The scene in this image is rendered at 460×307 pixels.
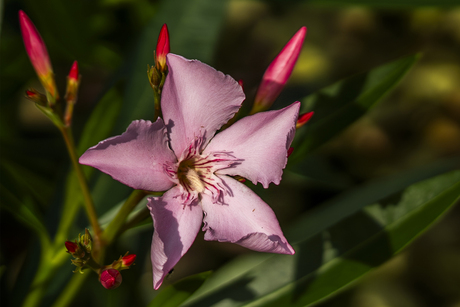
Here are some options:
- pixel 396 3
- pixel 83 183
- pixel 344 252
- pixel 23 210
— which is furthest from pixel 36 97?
pixel 396 3

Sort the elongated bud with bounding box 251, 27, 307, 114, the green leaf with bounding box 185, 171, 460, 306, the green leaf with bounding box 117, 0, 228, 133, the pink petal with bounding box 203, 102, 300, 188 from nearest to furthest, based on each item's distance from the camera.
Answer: the pink petal with bounding box 203, 102, 300, 188 < the elongated bud with bounding box 251, 27, 307, 114 < the green leaf with bounding box 185, 171, 460, 306 < the green leaf with bounding box 117, 0, 228, 133

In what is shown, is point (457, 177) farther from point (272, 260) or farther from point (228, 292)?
point (228, 292)

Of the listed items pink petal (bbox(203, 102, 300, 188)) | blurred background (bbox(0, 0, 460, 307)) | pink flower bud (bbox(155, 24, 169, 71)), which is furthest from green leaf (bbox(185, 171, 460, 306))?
pink flower bud (bbox(155, 24, 169, 71))

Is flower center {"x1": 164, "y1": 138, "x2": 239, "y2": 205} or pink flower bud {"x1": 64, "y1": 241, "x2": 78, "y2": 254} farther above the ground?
flower center {"x1": 164, "y1": 138, "x2": 239, "y2": 205}

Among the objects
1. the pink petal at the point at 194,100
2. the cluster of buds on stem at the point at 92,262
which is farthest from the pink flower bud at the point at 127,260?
the pink petal at the point at 194,100

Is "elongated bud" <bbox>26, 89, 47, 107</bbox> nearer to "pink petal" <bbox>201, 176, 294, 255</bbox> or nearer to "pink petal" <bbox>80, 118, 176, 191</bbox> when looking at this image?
"pink petal" <bbox>80, 118, 176, 191</bbox>
